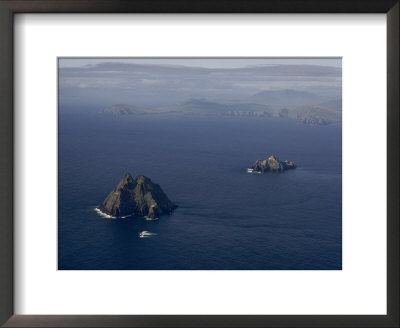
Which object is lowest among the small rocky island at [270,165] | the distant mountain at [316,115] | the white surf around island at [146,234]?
the white surf around island at [146,234]

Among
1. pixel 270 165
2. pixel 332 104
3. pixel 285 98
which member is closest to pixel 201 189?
pixel 270 165

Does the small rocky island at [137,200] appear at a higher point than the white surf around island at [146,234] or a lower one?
higher

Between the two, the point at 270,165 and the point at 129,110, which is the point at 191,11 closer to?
the point at 129,110

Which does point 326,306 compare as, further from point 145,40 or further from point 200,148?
point 200,148

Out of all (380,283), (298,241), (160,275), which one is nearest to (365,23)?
(380,283)

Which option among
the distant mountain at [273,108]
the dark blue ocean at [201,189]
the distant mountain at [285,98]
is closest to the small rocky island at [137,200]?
the dark blue ocean at [201,189]

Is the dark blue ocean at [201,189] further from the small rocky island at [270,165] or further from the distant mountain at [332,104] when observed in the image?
the distant mountain at [332,104]

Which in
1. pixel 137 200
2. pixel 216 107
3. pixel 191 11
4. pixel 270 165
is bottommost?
pixel 137 200
